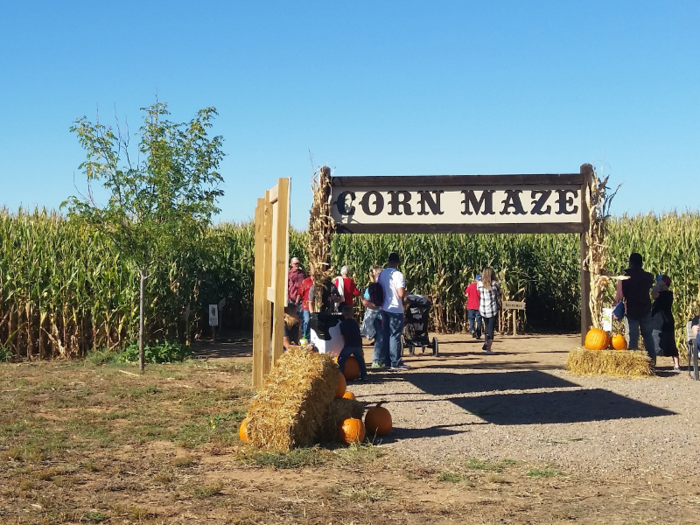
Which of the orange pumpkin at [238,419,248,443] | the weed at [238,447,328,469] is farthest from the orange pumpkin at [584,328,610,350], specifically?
the orange pumpkin at [238,419,248,443]

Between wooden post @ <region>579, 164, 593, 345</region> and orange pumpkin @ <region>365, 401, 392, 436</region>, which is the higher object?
wooden post @ <region>579, 164, 593, 345</region>

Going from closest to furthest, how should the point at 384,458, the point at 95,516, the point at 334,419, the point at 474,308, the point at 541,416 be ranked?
the point at 95,516, the point at 384,458, the point at 334,419, the point at 541,416, the point at 474,308

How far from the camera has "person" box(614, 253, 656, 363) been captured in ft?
41.4

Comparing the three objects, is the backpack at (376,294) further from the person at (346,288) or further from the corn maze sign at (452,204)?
the person at (346,288)

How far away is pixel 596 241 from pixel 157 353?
8.19 m

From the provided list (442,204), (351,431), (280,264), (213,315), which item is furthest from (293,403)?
(213,315)

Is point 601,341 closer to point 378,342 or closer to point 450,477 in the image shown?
point 378,342

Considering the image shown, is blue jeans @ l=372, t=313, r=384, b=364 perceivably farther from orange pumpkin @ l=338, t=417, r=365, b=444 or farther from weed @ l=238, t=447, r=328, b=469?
weed @ l=238, t=447, r=328, b=469

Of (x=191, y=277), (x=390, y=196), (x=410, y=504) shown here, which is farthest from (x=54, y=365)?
(x=410, y=504)

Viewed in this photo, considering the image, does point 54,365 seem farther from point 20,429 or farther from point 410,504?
point 410,504

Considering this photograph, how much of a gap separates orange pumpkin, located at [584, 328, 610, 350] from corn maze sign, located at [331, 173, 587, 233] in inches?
67.0

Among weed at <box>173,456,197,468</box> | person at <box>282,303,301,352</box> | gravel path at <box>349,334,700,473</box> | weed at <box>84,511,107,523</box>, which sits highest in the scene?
person at <box>282,303,301,352</box>

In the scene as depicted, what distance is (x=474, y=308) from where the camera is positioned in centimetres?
1862

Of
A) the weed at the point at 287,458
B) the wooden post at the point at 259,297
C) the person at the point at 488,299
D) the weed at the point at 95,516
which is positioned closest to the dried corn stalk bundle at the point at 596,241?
the person at the point at 488,299
